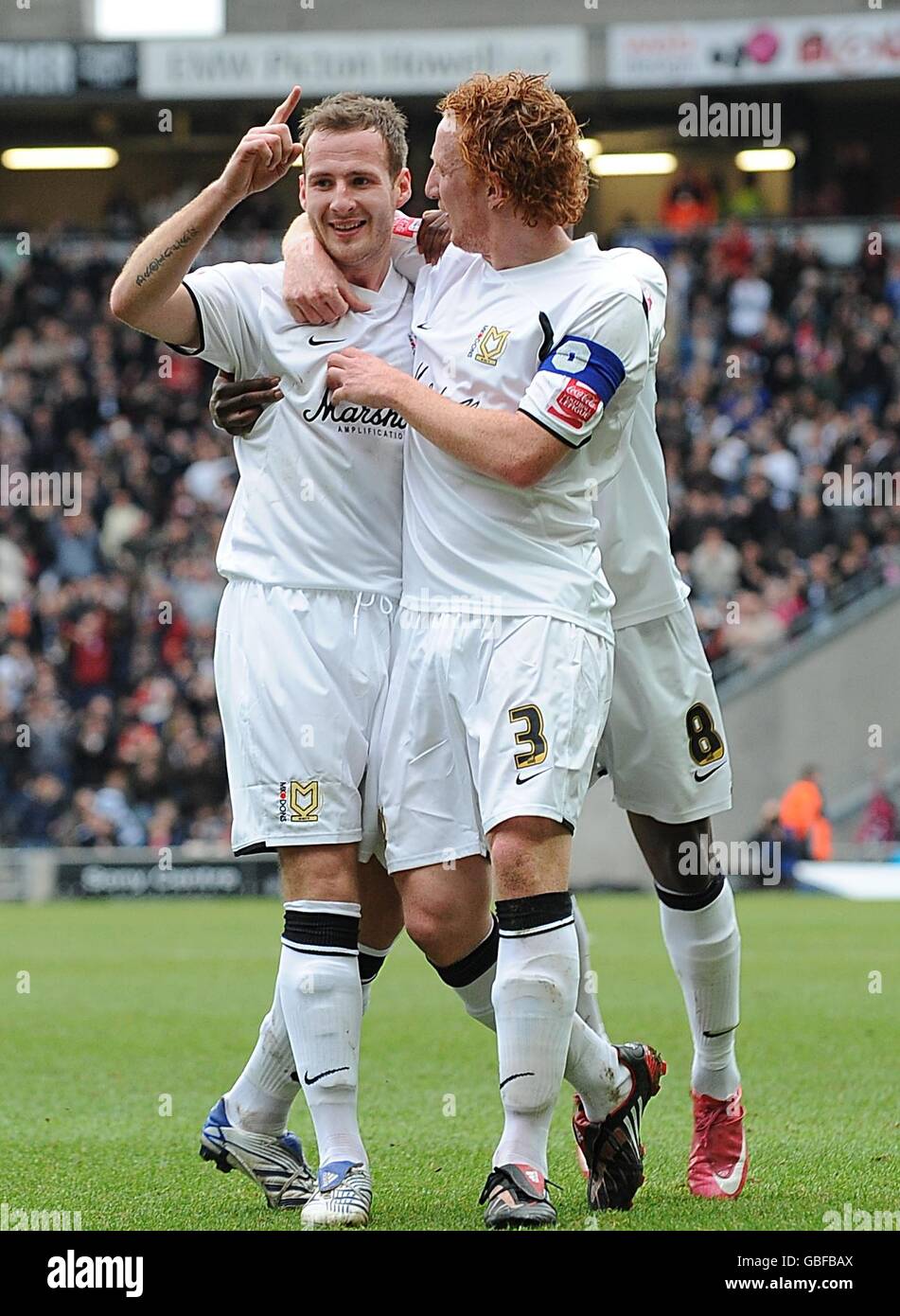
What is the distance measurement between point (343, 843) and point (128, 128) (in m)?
A: 23.2

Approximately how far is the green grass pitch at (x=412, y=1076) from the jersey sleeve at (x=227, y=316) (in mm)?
2062

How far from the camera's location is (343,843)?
4754 millimetres

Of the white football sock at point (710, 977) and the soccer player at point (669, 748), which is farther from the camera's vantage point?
the white football sock at point (710, 977)

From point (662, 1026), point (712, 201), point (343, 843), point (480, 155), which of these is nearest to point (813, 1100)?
point (662, 1026)

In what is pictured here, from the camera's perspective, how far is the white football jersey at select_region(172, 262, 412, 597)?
490 cm

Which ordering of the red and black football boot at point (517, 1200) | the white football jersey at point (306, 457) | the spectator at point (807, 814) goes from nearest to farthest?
1. the red and black football boot at point (517, 1200)
2. the white football jersey at point (306, 457)
3. the spectator at point (807, 814)

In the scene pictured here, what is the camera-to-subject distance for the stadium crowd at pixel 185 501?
64.4 feet

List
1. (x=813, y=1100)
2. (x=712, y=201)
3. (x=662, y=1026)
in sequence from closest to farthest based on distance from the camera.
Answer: (x=813, y=1100) → (x=662, y=1026) → (x=712, y=201)

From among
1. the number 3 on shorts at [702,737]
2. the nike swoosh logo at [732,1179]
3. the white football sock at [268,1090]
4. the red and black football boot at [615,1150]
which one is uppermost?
the number 3 on shorts at [702,737]

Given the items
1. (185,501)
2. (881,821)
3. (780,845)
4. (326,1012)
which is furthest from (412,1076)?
Result: (185,501)

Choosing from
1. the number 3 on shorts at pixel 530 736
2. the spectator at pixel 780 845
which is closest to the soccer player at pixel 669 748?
the number 3 on shorts at pixel 530 736

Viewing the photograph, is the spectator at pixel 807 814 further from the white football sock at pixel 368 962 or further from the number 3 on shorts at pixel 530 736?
the number 3 on shorts at pixel 530 736
